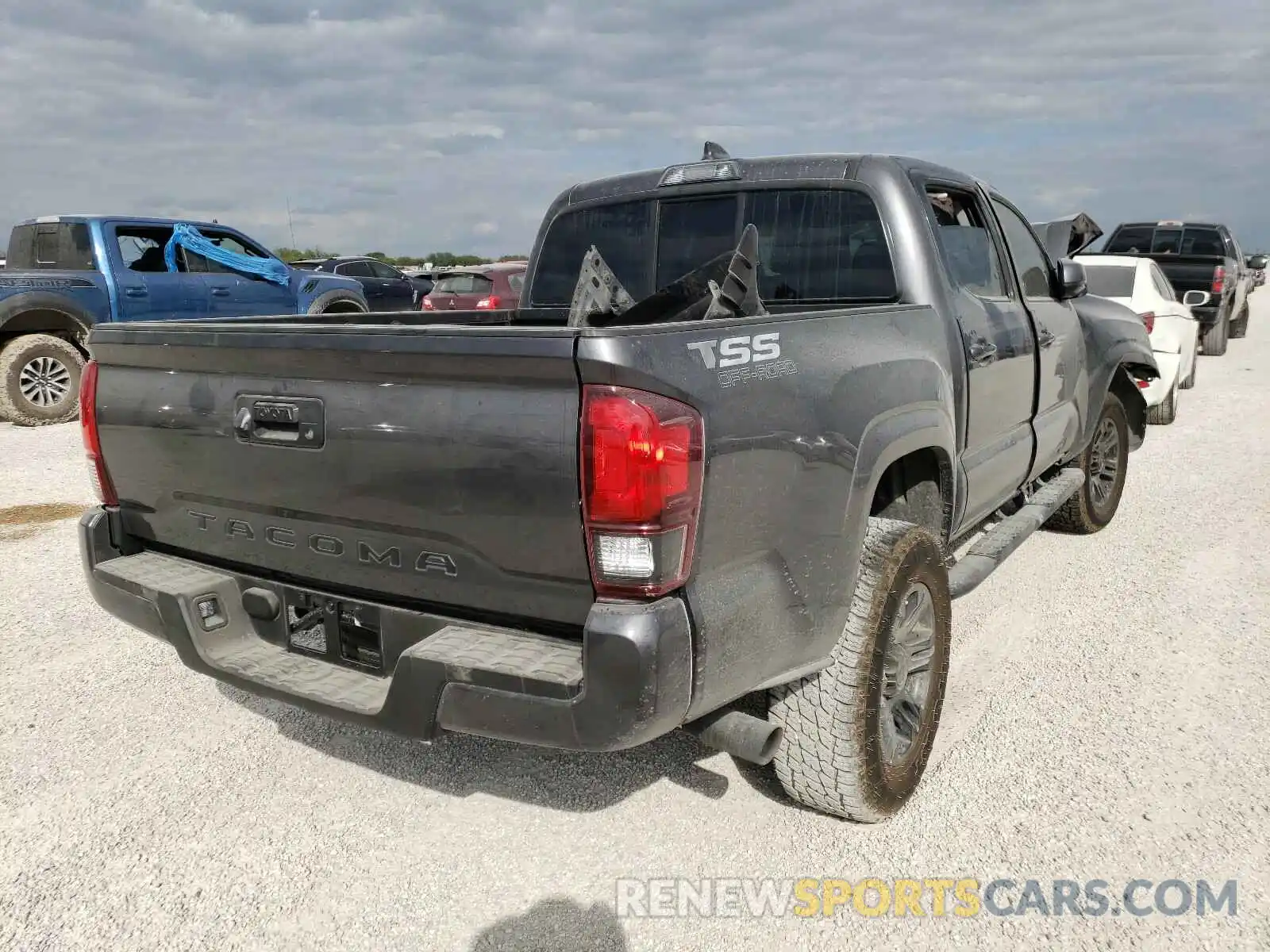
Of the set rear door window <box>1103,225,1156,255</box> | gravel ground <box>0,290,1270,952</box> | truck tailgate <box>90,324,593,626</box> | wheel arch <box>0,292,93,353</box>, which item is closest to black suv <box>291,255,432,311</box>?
wheel arch <box>0,292,93,353</box>

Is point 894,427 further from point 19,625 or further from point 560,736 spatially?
point 19,625

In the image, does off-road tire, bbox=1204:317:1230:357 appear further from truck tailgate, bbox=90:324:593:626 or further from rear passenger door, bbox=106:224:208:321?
truck tailgate, bbox=90:324:593:626

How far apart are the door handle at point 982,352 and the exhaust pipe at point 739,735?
1.84 meters

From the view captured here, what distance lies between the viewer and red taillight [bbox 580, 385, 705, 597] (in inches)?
82.4

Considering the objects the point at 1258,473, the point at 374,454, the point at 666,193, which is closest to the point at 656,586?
the point at 374,454

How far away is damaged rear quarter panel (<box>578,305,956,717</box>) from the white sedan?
23.4ft

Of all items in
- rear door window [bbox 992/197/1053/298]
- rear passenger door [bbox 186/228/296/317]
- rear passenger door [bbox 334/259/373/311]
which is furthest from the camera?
rear passenger door [bbox 334/259/373/311]

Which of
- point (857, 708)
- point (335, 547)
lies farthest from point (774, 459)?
point (335, 547)

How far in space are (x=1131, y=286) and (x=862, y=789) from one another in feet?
26.5

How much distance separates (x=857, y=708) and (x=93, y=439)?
8.40 feet

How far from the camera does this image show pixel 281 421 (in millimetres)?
2594

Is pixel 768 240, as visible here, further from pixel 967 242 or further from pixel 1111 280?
pixel 1111 280

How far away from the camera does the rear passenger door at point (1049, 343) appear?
4543 millimetres

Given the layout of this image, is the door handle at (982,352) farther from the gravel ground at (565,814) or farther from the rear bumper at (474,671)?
the rear bumper at (474,671)
